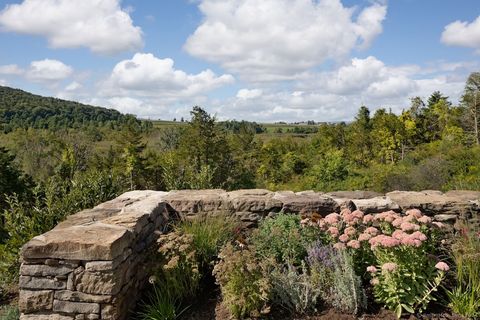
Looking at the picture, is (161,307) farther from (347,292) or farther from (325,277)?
(347,292)

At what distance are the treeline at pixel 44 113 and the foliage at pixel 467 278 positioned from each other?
56977 millimetres

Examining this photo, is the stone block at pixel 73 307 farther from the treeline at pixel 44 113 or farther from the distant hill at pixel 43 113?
the treeline at pixel 44 113

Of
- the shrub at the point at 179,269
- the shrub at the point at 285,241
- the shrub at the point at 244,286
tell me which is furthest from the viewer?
the shrub at the point at 285,241

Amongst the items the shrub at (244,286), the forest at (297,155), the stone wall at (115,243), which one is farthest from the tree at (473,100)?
the shrub at (244,286)

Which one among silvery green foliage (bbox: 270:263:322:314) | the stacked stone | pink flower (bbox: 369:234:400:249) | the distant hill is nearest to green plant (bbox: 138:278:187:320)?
the stacked stone

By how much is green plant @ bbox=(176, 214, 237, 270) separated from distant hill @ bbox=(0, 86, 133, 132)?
179ft

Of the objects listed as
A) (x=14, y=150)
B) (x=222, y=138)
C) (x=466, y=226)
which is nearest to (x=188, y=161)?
(x=222, y=138)

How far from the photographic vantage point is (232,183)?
22.7 metres

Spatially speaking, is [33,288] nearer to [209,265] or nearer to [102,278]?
[102,278]

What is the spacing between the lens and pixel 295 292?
3.67m

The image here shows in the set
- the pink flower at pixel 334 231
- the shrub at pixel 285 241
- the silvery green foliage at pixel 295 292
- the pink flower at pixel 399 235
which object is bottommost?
the silvery green foliage at pixel 295 292

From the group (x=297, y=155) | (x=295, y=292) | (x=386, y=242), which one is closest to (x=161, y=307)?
(x=295, y=292)

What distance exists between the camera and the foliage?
11.9 feet

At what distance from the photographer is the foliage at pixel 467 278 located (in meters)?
3.63
